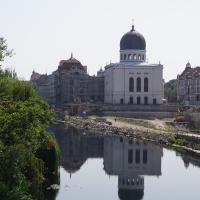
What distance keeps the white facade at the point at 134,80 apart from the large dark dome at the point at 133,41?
25cm

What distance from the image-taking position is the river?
1468 inches

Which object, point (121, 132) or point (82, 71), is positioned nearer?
point (121, 132)

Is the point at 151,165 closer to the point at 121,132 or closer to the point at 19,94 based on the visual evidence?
the point at 19,94

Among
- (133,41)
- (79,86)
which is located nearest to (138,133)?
(133,41)

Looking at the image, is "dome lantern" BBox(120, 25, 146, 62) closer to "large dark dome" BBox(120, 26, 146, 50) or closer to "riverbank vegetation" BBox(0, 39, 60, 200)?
"large dark dome" BBox(120, 26, 146, 50)

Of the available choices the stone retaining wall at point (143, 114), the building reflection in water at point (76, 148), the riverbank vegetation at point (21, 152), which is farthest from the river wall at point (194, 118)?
the riverbank vegetation at point (21, 152)

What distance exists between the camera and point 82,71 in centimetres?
13838

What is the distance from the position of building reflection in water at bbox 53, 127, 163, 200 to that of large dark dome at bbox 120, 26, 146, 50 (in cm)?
4322

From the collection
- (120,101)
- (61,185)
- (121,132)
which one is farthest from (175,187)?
(120,101)

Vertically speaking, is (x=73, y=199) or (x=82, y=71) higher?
(x=82, y=71)

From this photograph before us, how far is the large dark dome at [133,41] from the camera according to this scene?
Answer: 122 m

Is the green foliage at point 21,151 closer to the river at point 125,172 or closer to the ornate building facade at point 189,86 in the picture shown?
the river at point 125,172

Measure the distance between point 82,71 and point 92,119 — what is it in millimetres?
31547

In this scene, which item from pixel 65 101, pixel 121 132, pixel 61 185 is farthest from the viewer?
pixel 65 101
